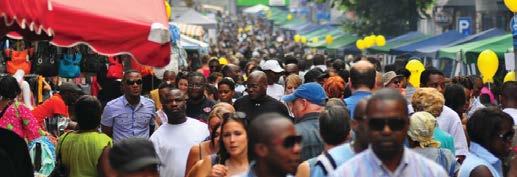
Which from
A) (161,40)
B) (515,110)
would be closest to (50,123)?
(515,110)

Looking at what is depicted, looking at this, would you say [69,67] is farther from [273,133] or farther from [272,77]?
[273,133]

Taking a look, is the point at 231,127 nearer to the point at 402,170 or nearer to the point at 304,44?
the point at 402,170

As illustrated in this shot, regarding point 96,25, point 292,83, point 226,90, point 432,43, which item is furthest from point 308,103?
point 432,43

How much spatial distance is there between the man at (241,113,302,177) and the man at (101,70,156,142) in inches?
214

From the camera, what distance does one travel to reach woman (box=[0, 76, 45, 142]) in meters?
9.66

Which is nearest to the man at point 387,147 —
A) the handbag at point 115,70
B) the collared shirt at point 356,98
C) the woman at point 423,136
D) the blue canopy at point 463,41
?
the woman at point 423,136

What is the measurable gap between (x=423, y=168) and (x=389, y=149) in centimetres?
28

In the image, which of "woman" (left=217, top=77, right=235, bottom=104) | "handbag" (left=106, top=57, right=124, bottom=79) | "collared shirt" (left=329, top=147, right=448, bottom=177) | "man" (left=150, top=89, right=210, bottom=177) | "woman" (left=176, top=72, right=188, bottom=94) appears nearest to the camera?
"collared shirt" (left=329, top=147, right=448, bottom=177)

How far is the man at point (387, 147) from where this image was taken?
17.0ft

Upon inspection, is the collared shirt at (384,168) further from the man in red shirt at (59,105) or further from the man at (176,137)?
the man in red shirt at (59,105)

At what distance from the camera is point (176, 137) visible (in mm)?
9352

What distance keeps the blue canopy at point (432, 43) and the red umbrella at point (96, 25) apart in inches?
1045

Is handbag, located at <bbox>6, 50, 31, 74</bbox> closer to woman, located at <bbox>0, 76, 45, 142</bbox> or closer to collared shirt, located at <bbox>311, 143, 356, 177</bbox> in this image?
woman, located at <bbox>0, 76, 45, 142</bbox>

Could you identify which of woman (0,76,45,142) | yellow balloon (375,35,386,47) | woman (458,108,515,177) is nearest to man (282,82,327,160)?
woman (458,108,515,177)
